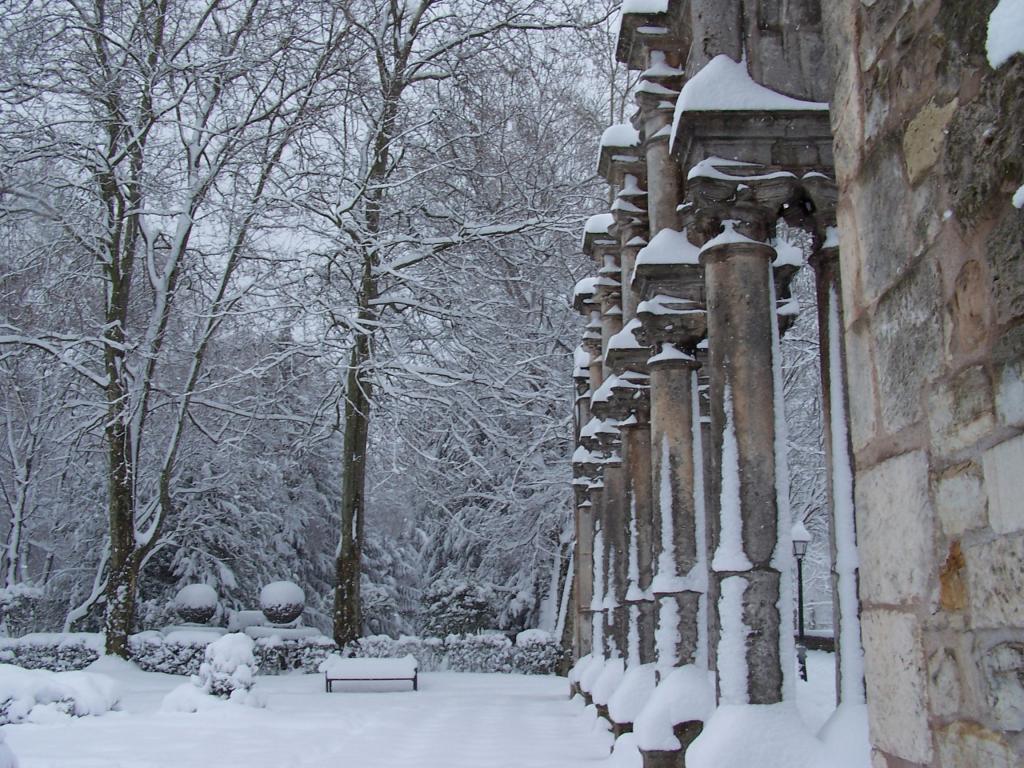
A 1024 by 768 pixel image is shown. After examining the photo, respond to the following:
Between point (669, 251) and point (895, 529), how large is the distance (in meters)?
5.54

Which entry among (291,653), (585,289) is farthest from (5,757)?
(291,653)

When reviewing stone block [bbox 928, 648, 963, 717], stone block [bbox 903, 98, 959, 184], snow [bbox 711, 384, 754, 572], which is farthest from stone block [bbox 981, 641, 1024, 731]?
snow [bbox 711, 384, 754, 572]

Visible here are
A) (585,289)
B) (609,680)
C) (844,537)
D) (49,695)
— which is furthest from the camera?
(585,289)

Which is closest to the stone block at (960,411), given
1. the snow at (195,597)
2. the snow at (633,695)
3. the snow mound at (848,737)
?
the snow mound at (848,737)

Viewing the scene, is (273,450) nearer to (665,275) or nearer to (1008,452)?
(665,275)

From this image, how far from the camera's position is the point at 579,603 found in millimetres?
18500

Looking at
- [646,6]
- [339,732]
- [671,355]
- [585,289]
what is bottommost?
[339,732]

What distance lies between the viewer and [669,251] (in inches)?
317

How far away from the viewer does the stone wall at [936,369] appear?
2115 millimetres

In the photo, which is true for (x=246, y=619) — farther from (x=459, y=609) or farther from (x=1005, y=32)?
(x=1005, y=32)

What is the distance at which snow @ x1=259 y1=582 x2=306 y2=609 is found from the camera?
2622 cm

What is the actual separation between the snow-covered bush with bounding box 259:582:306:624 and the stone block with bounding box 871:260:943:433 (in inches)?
977

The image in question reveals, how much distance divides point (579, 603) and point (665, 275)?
37.4ft

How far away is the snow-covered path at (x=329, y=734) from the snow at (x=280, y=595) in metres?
8.02
